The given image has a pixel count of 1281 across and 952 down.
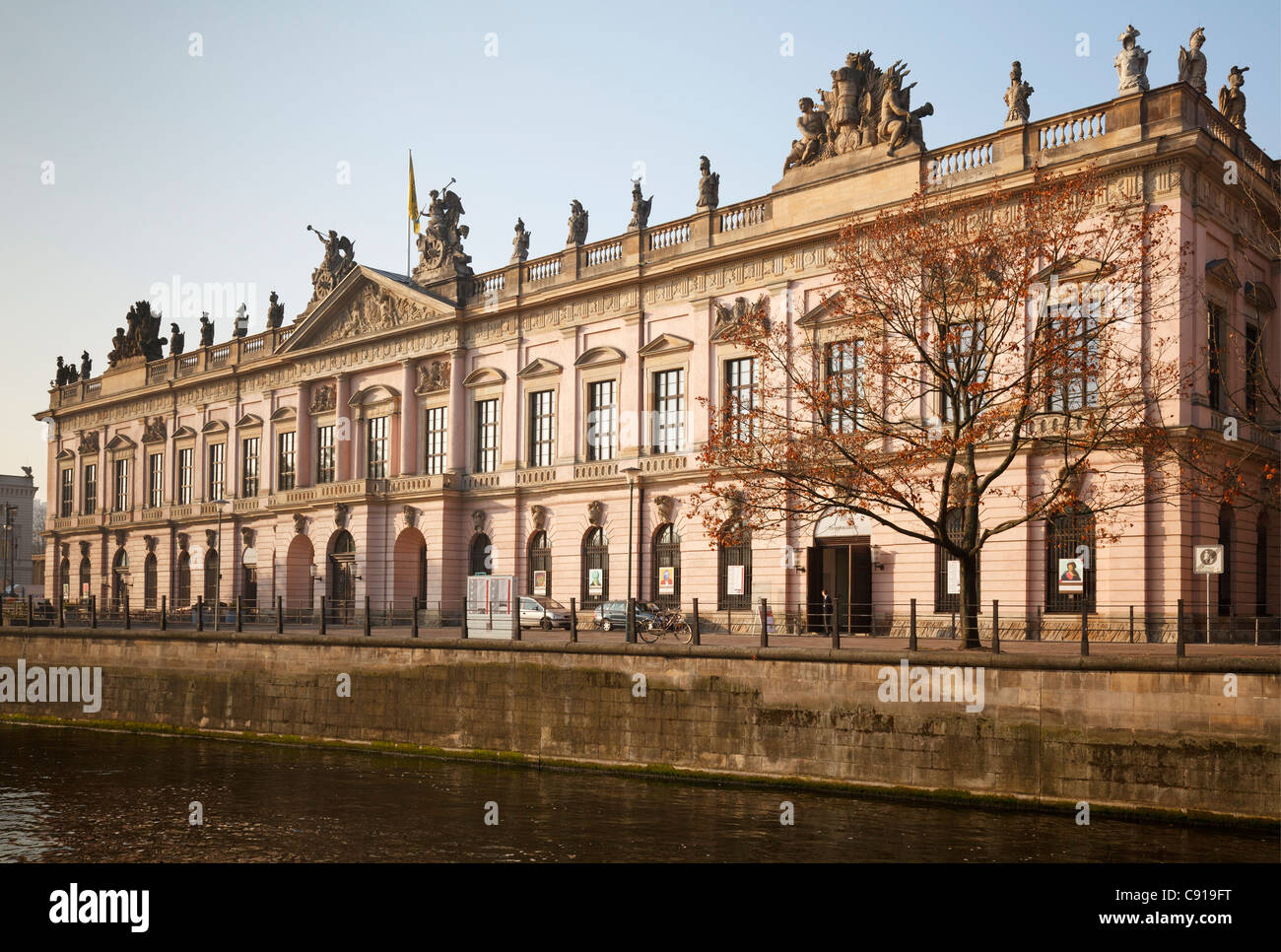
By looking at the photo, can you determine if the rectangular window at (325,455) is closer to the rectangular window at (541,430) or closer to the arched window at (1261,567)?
the rectangular window at (541,430)

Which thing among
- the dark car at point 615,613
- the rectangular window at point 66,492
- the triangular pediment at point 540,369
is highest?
the triangular pediment at point 540,369

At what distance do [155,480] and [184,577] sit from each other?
629 cm

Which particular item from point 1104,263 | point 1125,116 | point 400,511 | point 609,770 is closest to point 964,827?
point 609,770

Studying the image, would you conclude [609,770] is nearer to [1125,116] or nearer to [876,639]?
[876,639]

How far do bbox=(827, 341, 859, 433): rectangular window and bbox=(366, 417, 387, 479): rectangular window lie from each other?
74.6ft

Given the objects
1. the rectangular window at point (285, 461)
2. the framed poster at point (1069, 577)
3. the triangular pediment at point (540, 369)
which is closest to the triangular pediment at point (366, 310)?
the rectangular window at point (285, 461)

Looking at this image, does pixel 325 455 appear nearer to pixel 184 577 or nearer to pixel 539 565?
pixel 184 577

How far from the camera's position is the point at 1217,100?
120 feet

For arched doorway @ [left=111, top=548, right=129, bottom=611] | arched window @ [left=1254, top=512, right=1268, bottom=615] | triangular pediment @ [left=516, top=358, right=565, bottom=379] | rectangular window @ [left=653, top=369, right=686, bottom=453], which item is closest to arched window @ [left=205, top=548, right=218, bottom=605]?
arched doorway @ [left=111, top=548, right=129, bottom=611]

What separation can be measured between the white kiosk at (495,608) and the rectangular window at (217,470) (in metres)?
33.5

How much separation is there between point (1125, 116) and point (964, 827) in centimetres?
1982

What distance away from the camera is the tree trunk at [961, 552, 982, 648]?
2523 centimetres

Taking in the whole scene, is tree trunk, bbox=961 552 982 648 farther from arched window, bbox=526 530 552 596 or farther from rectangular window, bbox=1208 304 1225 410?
arched window, bbox=526 530 552 596

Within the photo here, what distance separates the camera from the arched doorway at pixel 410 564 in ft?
171
